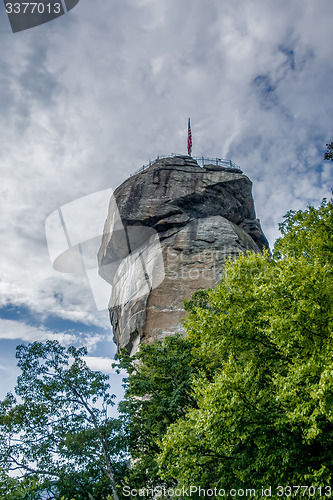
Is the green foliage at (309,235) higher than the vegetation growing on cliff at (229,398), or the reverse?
the green foliage at (309,235)

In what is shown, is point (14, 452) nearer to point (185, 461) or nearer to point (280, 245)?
point (185, 461)

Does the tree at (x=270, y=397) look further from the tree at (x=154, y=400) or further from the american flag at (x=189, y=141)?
the american flag at (x=189, y=141)

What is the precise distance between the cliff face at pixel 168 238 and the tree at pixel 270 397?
472 inches

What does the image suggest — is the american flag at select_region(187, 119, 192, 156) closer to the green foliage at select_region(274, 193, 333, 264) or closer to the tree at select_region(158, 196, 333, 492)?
the green foliage at select_region(274, 193, 333, 264)

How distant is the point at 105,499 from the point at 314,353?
905 centimetres

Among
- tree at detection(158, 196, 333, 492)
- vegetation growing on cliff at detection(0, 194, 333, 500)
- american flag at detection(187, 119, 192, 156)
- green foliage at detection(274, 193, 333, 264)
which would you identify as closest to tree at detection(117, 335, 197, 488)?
vegetation growing on cliff at detection(0, 194, 333, 500)

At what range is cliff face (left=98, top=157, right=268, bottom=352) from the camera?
23.6 m

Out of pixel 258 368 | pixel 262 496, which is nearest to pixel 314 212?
pixel 258 368

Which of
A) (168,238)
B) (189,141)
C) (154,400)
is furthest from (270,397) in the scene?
(189,141)

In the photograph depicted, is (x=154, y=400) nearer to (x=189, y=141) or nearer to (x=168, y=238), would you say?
(x=168, y=238)

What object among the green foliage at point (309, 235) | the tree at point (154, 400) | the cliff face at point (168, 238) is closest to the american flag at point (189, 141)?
the cliff face at point (168, 238)

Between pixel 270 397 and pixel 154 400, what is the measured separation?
546 cm

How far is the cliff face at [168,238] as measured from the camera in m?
23.6

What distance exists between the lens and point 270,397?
355 inches
